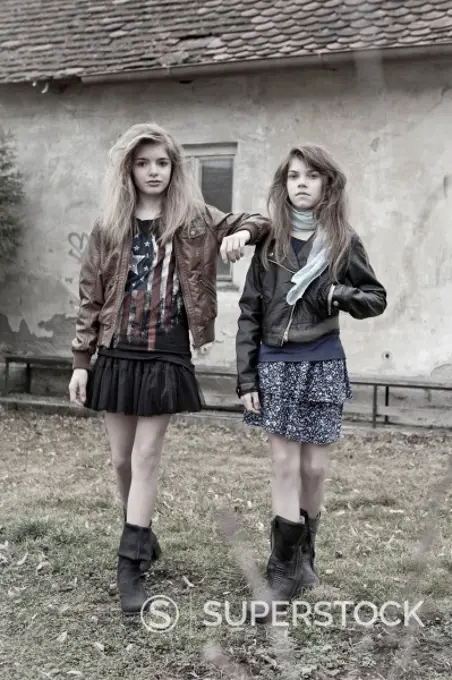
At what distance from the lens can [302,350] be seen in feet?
10.7

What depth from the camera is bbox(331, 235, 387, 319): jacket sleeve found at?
313cm

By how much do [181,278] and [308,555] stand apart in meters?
1.32

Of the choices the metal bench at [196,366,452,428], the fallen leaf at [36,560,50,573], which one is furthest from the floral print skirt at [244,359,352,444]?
the metal bench at [196,366,452,428]

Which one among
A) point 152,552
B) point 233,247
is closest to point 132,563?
point 152,552

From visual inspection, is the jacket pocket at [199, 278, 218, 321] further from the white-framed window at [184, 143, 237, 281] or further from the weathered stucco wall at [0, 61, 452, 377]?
the white-framed window at [184, 143, 237, 281]

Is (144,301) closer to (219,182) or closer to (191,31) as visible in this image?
(219,182)

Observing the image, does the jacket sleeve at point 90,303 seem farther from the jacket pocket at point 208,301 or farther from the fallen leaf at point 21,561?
the fallen leaf at point 21,561

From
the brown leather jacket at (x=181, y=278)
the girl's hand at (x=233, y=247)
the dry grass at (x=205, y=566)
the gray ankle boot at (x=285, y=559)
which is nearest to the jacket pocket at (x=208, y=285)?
the brown leather jacket at (x=181, y=278)

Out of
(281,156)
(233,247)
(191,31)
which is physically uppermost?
(191,31)

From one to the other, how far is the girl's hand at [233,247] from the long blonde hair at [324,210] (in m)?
0.19

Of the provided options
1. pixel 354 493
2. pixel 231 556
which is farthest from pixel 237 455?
pixel 231 556

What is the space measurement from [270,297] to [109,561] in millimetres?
1528

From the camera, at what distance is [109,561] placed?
3.78 meters

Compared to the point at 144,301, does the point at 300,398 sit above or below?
below
